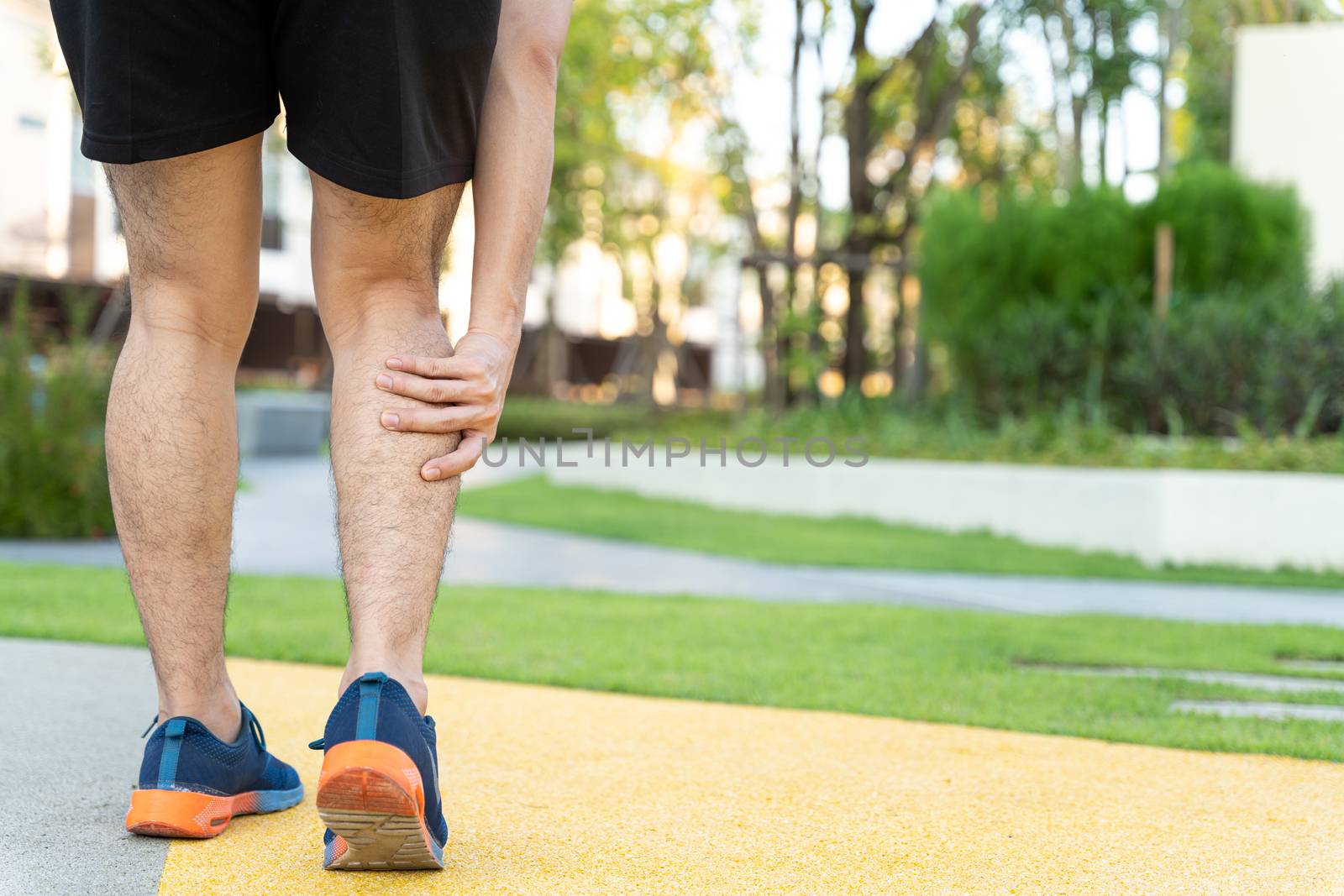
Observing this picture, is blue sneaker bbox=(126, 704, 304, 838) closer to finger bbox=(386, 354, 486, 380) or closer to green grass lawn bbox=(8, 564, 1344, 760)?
finger bbox=(386, 354, 486, 380)

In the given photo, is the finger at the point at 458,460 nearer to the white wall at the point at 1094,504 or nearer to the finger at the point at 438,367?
the finger at the point at 438,367

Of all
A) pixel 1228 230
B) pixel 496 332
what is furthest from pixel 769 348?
pixel 496 332

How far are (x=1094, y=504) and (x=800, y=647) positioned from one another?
363cm

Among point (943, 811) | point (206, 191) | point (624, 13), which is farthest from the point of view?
point (624, 13)

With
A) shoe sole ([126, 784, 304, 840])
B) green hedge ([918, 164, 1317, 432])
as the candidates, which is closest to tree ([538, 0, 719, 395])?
green hedge ([918, 164, 1317, 432])

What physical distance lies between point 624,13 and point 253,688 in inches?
478

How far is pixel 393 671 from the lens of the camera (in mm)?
1373

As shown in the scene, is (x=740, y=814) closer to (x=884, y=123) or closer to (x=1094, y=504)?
(x=1094, y=504)

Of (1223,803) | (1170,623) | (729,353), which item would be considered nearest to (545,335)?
(729,353)

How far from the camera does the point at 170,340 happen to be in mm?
1568

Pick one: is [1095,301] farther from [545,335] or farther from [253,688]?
[545,335]

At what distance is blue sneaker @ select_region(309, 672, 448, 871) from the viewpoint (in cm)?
124

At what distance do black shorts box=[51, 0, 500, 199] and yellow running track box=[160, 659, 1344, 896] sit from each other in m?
0.80

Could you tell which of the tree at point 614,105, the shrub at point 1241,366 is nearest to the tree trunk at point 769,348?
the tree at point 614,105
